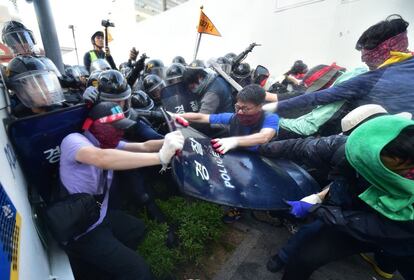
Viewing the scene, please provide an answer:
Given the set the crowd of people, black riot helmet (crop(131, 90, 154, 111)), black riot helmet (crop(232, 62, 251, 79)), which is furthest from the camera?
black riot helmet (crop(232, 62, 251, 79))

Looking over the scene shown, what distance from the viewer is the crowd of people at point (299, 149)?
4.74ft

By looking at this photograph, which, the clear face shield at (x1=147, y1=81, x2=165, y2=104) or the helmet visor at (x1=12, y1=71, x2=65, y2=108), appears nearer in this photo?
the helmet visor at (x1=12, y1=71, x2=65, y2=108)

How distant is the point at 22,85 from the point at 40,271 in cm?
141

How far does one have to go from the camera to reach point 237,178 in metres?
1.89

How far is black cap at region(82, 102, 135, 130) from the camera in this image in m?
1.74

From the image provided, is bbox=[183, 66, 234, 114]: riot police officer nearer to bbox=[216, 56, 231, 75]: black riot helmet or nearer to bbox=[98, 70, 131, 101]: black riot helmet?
bbox=[98, 70, 131, 101]: black riot helmet

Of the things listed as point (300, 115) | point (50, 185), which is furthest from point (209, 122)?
point (50, 185)

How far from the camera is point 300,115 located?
3.00 meters

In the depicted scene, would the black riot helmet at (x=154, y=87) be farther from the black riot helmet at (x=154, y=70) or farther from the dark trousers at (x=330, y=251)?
the dark trousers at (x=330, y=251)

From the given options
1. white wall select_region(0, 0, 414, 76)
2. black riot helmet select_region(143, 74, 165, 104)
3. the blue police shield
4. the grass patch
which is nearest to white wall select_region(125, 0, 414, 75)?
white wall select_region(0, 0, 414, 76)

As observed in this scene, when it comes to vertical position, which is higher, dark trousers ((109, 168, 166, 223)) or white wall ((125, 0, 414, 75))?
white wall ((125, 0, 414, 75))

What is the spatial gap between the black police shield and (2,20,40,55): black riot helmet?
67.6 inches

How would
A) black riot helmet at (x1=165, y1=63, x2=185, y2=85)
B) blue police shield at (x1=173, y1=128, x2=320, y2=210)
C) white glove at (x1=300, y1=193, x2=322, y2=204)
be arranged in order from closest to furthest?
blue police shield at (x1=173, y1=128, x2=320, y2=210) < white glove at (x1=300, y1=193, x2=322, y2=204) < black riot helmet at (x1=165, y1=63, x2=185, y2=85)

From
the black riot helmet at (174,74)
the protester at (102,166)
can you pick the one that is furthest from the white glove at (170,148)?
the black riot helmet at (174,74)
